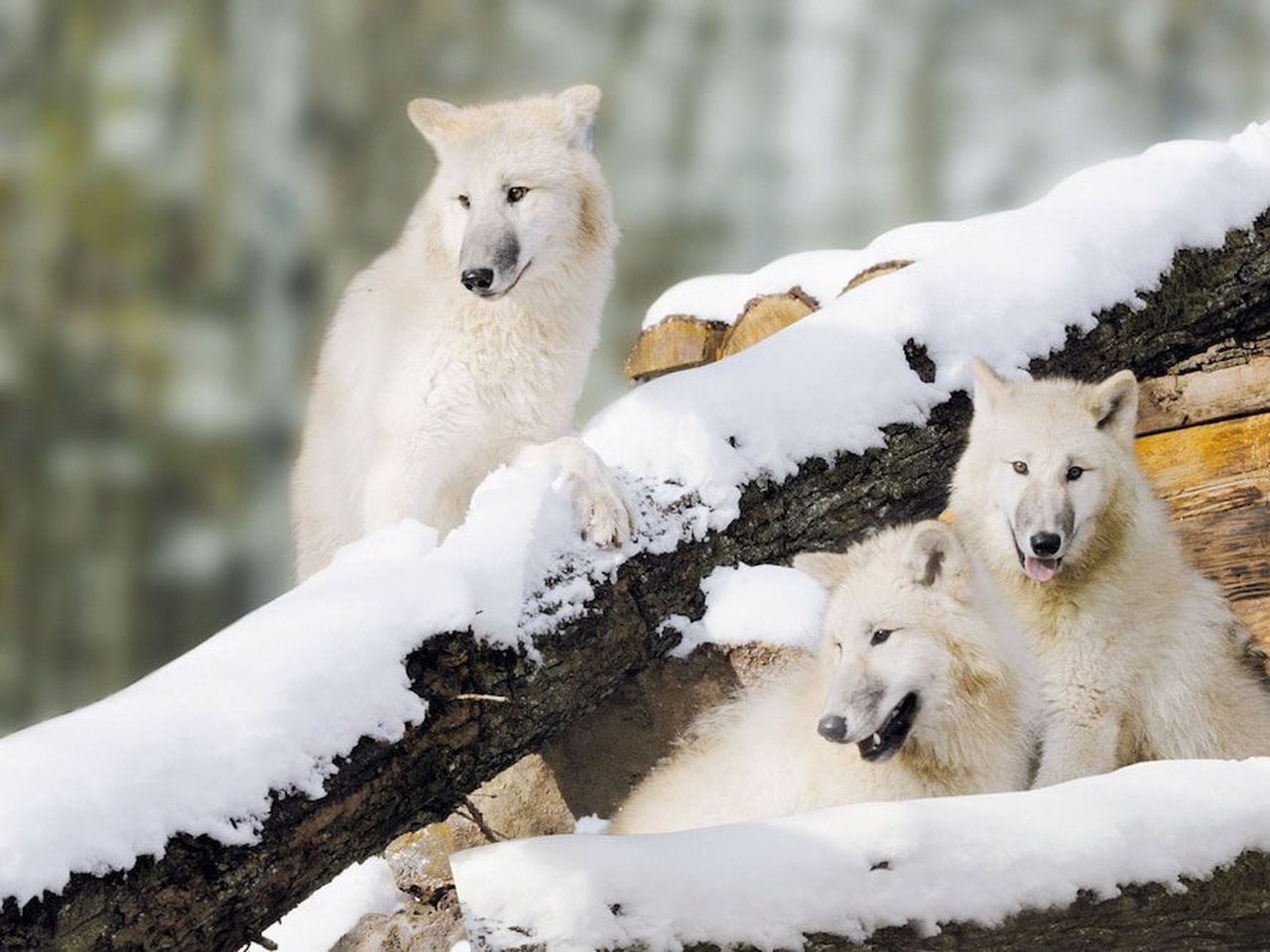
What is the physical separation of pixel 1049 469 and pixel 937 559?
49 centimetres

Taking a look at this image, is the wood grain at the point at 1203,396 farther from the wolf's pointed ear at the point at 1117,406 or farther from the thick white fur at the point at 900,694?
the thick white fur at the point at 900,694

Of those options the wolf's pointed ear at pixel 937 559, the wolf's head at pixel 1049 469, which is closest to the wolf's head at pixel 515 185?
the wolf's head at pixel 1049 469

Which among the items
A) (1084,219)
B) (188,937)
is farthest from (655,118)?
(188,937)

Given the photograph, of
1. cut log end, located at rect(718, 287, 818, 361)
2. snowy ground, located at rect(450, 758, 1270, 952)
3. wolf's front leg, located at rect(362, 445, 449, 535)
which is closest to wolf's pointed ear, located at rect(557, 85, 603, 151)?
wolf's front leg, located at rect(362, 445, 449, 535)

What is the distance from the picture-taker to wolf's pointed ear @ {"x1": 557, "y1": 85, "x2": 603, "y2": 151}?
506 centimetres

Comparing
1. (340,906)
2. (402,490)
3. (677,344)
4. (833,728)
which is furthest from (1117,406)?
(677,344)

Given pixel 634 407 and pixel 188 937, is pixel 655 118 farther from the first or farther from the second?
pixel 188 937

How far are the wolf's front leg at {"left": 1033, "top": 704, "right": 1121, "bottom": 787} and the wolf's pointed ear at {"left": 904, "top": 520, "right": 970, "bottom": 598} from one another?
64 centimetres

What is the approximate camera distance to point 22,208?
13906 millimetres

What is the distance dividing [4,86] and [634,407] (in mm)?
A: 11902

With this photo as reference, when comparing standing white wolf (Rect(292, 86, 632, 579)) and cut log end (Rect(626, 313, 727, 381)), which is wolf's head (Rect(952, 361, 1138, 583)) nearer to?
standing white wolf (Rect(292, 86, 632, 579))

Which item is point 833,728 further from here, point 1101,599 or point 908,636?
point 1101,599

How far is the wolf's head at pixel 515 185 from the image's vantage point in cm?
471

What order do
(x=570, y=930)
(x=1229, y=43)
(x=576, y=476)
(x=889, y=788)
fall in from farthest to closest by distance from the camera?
(x=1229, y=43)
(x=576, y=476)
(x=889, y=788)
(x=570, y=930)
